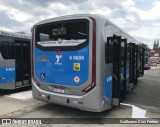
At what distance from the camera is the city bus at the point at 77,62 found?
574 centimetres

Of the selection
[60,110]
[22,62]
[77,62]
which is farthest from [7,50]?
[77,62]

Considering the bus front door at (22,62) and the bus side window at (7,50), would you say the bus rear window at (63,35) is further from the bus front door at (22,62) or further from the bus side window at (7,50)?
the bus front door at (22,62)

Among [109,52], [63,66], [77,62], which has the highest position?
[109,52]

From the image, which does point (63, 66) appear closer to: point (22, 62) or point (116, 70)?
point (116, 70)

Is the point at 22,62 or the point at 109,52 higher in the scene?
the point at 109,52

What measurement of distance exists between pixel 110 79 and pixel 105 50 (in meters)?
1.03

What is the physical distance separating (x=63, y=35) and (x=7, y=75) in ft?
14.0

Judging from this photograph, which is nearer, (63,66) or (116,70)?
(63,66)

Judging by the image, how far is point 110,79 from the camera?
21.3 ft

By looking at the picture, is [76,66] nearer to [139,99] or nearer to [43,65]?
[43,65]

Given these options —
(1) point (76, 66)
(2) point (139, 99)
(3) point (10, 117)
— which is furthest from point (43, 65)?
(2) point (139, 99)

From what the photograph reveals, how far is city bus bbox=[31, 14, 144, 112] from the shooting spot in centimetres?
574

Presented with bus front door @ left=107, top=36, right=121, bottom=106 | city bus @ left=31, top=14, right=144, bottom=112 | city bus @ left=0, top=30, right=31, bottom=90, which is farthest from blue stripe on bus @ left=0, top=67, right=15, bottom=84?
bus front door @ left=107, top=36, right=121, bottom=106

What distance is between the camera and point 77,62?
597cm
